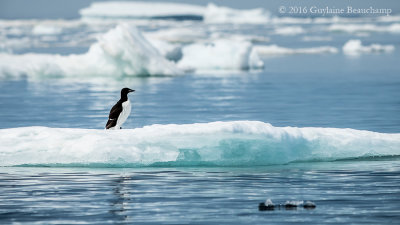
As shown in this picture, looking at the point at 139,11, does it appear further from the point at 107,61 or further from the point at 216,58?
the point at 107,61

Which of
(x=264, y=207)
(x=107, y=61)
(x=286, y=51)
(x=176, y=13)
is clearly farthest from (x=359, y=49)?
(x=176, y=13)

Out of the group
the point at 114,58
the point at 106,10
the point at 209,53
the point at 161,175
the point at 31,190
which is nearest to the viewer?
the point at 31,190

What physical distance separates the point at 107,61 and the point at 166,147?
1568 centimetres

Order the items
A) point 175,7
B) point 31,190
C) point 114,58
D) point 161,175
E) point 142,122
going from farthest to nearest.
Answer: point 175,7 → point 114,58 → point 142,122 → point 161,175 → point 31,190

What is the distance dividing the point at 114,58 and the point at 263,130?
15.2 m

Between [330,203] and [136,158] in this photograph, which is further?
[136,158]

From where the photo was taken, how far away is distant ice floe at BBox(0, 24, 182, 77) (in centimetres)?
2295

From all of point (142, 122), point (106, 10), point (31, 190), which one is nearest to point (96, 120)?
point (142, 122)

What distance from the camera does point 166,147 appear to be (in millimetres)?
9031

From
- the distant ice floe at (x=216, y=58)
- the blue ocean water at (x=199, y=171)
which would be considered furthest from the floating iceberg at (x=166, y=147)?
the distant ice floe at (x=216, y=58)

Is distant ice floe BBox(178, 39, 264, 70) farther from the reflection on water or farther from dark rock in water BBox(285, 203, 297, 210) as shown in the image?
dark rock in water BBox(285, 203, 297, 210)

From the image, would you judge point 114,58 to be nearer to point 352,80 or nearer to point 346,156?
point 352,80

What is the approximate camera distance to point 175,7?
89.8m

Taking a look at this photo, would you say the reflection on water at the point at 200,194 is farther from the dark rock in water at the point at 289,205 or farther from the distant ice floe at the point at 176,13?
the distant ice floe at the point at 176,13
